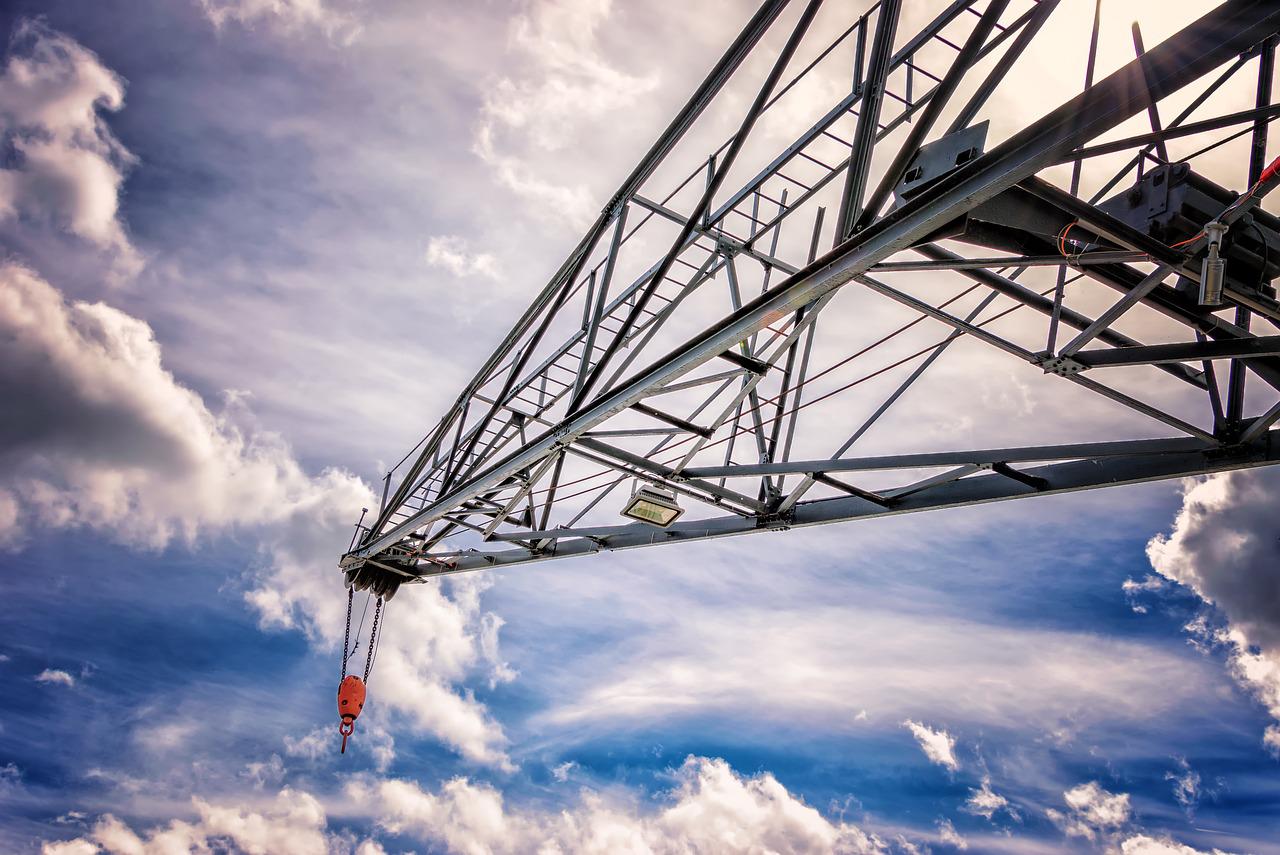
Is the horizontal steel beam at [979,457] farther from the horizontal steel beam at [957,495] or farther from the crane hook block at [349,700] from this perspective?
the crane hook block at [349,700]

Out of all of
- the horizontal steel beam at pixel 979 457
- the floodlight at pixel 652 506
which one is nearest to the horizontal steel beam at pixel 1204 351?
the horizontal steel beam at pixel 979 457

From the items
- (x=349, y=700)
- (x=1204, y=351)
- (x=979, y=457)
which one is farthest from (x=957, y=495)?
(x=349, y=700)

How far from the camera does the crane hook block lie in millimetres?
19469

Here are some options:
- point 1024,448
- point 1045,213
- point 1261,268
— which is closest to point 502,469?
point 1024,448

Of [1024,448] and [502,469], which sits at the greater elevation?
[502,469]

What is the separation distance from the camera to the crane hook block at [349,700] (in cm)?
1947

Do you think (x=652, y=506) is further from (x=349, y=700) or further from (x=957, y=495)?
(x=349, y=700)

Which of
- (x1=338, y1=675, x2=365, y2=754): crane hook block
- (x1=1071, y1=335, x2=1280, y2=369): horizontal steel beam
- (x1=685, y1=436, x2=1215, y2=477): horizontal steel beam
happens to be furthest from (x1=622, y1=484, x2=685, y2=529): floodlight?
(x1=338, y1=675, x2=365, y2=754): crane hook block

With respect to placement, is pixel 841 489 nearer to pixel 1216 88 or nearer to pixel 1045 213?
pixel 1045 213

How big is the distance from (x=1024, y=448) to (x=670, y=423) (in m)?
4.95

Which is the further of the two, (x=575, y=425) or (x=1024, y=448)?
(x=575, y=425)

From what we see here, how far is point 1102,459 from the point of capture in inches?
378

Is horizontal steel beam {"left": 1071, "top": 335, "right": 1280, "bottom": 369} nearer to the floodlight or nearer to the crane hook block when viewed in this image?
the floodlight

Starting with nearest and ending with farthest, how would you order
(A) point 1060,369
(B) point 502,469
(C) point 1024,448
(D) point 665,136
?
(A) point 1060,369 < (C) point 1024,448 < (D) point 665,136 < (B) point 502,469
